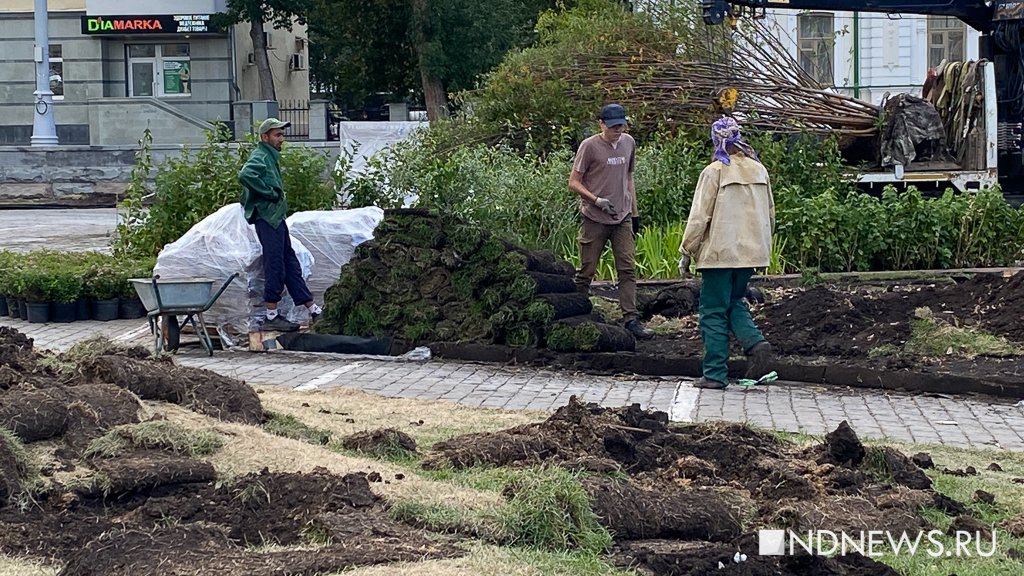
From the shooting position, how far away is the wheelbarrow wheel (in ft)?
39.0

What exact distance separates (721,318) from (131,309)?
22.2 ft

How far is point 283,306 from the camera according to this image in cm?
1284

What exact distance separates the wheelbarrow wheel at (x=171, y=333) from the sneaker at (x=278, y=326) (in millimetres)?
830

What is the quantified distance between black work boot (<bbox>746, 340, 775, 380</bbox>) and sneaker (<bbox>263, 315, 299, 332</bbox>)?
13.7 ft

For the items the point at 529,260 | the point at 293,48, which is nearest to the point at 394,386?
the point at 529,260

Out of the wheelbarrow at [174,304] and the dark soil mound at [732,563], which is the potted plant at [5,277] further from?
the dark soil mound at [732,563]

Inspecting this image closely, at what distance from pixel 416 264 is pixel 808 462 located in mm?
5515

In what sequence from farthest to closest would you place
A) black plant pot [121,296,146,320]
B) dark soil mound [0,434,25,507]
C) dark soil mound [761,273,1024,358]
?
black plant pot [121,296,146,320] → dark soil mound [761,273,1024,358] → dark soil mound [0,434,25,507]

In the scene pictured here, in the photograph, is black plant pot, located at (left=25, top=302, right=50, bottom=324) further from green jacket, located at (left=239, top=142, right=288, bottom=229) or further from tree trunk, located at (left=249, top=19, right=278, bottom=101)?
tree trunk, located at (left=249, top=19, right=278, bottom=101)

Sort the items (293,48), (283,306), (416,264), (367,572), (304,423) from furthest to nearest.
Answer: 1. (293,48)
2. (283,306)
3. (416,264)
4. (304,423)
5. (367,572)

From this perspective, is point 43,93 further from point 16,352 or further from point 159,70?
point 16,352

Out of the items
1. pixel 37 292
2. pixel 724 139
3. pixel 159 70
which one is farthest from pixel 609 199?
pixel 159 70

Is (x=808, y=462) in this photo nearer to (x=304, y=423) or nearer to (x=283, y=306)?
(x=304, y=423)

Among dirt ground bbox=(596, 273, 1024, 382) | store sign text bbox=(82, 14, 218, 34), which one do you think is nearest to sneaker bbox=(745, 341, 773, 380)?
dirt ground bbox=(596, 273, 1024, 382)
